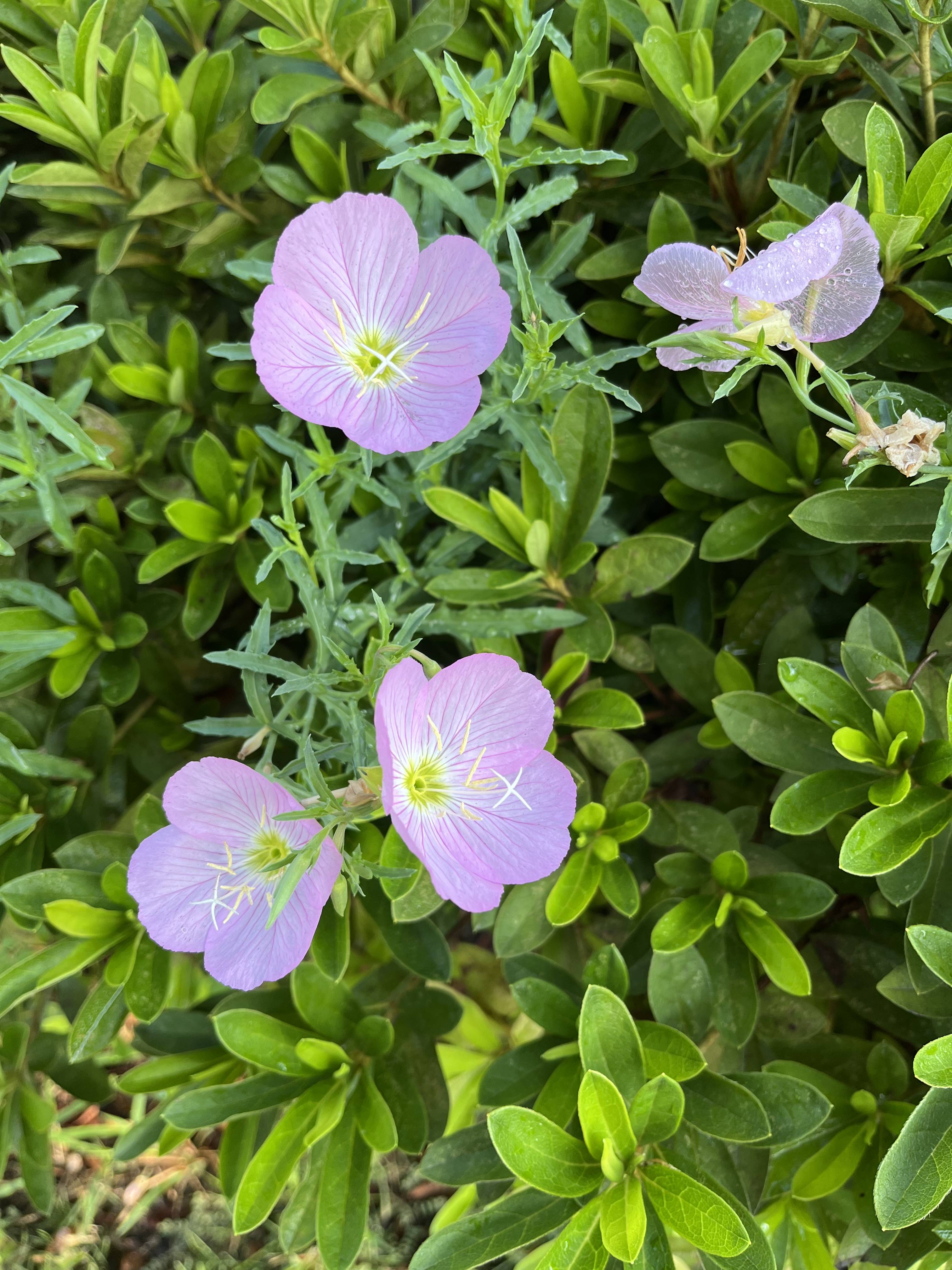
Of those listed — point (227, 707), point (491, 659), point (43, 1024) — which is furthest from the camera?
point (43, 1024)

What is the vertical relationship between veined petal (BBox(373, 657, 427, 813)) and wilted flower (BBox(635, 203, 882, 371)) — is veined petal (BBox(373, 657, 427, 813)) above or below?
below

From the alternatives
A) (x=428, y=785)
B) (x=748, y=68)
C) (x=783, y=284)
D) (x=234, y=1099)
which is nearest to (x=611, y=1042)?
(x=428, y=785)

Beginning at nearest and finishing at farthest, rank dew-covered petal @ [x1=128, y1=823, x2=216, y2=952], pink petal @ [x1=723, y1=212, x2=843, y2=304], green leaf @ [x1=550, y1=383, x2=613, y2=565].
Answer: pink petal @ [x1=723, y1=212, x2=843, y2=304]
dew-covered petal @ [x1=128, y1=823, x2=216, y2=952]
green leaf @ [x1=550, y1=383, x2=613, y2=565]

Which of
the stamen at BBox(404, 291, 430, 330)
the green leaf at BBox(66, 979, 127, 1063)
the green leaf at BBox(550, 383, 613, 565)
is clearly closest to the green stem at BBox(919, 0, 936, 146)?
the green leaf at BBox(550, 383, 613, 565)

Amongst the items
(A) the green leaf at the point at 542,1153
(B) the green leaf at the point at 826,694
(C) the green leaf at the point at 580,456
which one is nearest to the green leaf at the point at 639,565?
(C) the green leaf at the point at 580,456

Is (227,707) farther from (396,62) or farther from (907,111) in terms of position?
(907,111)

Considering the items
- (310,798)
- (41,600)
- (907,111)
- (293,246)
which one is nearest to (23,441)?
(41,600)

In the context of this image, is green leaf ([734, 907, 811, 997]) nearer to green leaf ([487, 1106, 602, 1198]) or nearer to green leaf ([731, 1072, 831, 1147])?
green leaf ([731, 1072, 831, 1147])

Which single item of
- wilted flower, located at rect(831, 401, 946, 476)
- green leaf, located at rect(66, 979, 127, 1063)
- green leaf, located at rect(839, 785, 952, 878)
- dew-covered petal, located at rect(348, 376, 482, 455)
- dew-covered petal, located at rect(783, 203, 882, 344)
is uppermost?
dew-covered petal, located at rect(783, 203, 882, 344)
